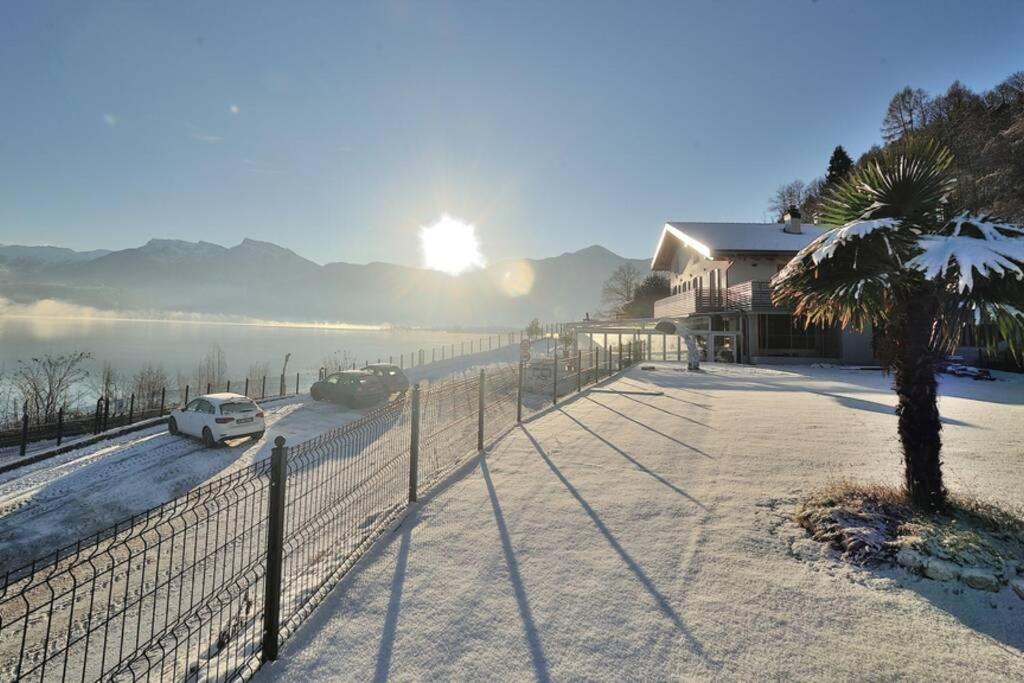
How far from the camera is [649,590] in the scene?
391cm

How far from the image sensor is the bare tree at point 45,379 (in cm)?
2591

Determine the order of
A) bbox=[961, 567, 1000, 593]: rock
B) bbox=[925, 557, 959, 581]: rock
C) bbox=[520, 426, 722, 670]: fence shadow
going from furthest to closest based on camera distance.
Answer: bbox=[925, 557, 959, 581]: rock, bbox=[961, 567, 1000, 593]: rock, bbox=[520, 426, 722, 670]: fence shadow

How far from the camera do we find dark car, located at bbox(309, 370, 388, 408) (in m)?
17.8

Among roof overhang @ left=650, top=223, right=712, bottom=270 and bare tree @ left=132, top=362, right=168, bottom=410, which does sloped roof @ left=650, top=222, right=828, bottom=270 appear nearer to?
roof overhang @ left=650, top=223, right=712, bottom=270

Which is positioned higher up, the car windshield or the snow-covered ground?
the car windshield

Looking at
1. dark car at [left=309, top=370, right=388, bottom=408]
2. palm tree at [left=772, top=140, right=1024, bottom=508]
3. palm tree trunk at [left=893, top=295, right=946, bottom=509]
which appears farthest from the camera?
dark car at [left=309, top=370, right=388, bottom=408]

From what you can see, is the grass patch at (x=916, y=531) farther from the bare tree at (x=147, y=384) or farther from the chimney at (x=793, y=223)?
the bare tree at (x=147, y=384)

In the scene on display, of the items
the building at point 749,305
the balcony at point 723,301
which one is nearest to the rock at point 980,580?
the balcony at point 723,301

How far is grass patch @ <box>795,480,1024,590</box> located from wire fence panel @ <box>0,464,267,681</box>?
5410 millimetres

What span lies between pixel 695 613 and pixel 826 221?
551cm

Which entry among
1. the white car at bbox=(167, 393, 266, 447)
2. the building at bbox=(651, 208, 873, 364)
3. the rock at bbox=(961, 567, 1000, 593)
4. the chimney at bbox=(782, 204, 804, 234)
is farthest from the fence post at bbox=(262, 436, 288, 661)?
the chimney at bbox=(782, 204, 804, 234)

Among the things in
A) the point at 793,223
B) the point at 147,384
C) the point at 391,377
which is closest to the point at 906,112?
the point at 793,223

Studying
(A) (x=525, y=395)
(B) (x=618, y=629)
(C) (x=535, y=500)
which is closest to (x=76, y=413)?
(A) (x=525, y=395)

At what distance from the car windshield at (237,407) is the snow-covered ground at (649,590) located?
28.2 feet
